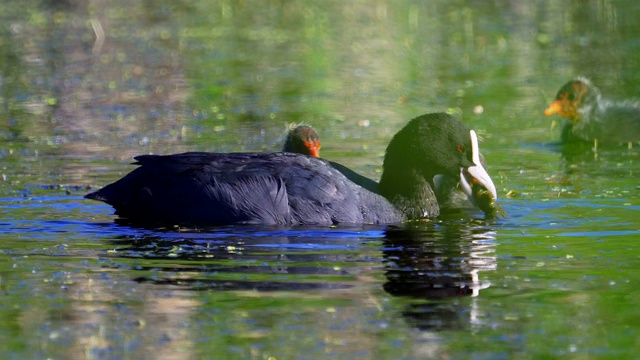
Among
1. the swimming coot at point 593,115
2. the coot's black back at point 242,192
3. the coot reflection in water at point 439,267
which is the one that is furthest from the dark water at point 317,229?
the swimming coot at point 593,115

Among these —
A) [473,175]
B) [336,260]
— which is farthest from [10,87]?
[336,260]

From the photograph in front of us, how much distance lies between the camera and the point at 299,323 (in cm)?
584

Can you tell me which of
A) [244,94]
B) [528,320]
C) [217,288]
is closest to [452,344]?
[528,320]

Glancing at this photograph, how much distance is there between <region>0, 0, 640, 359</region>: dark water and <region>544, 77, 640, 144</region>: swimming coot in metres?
0.33

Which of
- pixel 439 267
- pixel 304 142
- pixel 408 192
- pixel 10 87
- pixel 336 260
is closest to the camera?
pixel 439 267

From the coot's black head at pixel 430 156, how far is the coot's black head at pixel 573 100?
4299 millimetres

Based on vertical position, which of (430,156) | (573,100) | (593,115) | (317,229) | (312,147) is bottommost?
(317,229)

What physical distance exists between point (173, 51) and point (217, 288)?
12.3 meters

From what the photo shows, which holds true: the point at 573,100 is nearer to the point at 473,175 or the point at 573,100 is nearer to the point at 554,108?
the point at 554,108

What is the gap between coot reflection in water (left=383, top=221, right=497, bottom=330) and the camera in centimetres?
605

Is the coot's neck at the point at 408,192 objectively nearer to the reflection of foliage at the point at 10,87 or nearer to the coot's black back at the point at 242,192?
the coot's black back at the point at 242,192

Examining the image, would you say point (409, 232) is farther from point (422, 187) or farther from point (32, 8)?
point (32, 8)

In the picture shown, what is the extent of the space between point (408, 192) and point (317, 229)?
0.98 metres

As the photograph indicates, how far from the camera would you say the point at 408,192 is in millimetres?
8992
